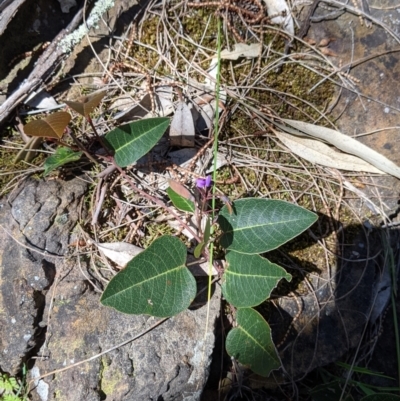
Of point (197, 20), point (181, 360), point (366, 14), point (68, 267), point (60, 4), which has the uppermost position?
point (60, 4)

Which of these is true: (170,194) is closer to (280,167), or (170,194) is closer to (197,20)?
(280,167)

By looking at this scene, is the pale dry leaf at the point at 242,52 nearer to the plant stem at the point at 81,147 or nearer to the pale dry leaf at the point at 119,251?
the plant stem at the point at 81,147

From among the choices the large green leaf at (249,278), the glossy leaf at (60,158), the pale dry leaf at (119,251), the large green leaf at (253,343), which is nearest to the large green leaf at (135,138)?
the glossy leaf at (60,158)

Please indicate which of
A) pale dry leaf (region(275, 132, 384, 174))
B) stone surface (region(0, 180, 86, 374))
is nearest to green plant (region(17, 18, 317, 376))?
stone surface (region(0, 180, 86, 374))

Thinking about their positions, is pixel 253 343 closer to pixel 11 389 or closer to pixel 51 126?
pixel 11 389

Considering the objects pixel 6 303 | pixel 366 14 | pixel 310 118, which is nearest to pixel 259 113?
pixel 310 118

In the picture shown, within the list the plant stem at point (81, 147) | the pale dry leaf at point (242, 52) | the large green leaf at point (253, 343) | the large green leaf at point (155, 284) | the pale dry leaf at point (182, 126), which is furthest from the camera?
the pale dry leaf at point (242, 52)
